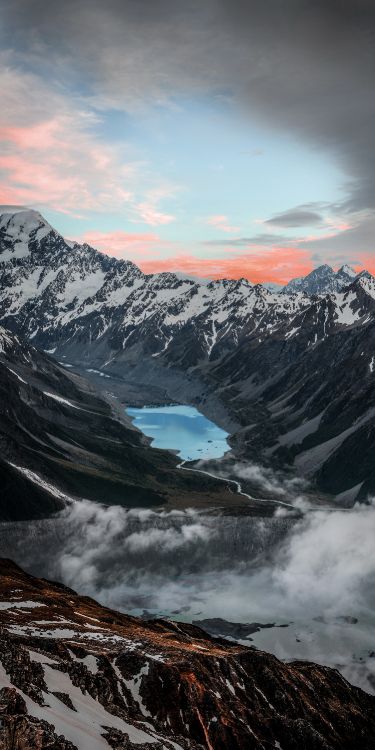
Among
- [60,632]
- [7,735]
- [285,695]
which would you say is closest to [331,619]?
[285,695]

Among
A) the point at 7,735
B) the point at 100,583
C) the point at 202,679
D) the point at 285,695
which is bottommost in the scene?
the point at 100,583

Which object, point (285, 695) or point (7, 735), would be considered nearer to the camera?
point (7, 735)

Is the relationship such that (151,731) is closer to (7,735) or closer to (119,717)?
(119,717)

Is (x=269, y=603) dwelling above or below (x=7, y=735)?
below

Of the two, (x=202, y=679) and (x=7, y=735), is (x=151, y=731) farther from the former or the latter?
(x=7, y=735)

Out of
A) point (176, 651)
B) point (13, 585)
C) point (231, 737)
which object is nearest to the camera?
point (231, 737)

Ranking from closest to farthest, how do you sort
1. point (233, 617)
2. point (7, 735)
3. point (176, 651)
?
1. point (7, 735)
2. point (176, 651)
3. point (233, 617)

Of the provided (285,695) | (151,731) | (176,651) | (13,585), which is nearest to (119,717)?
(151,731)
